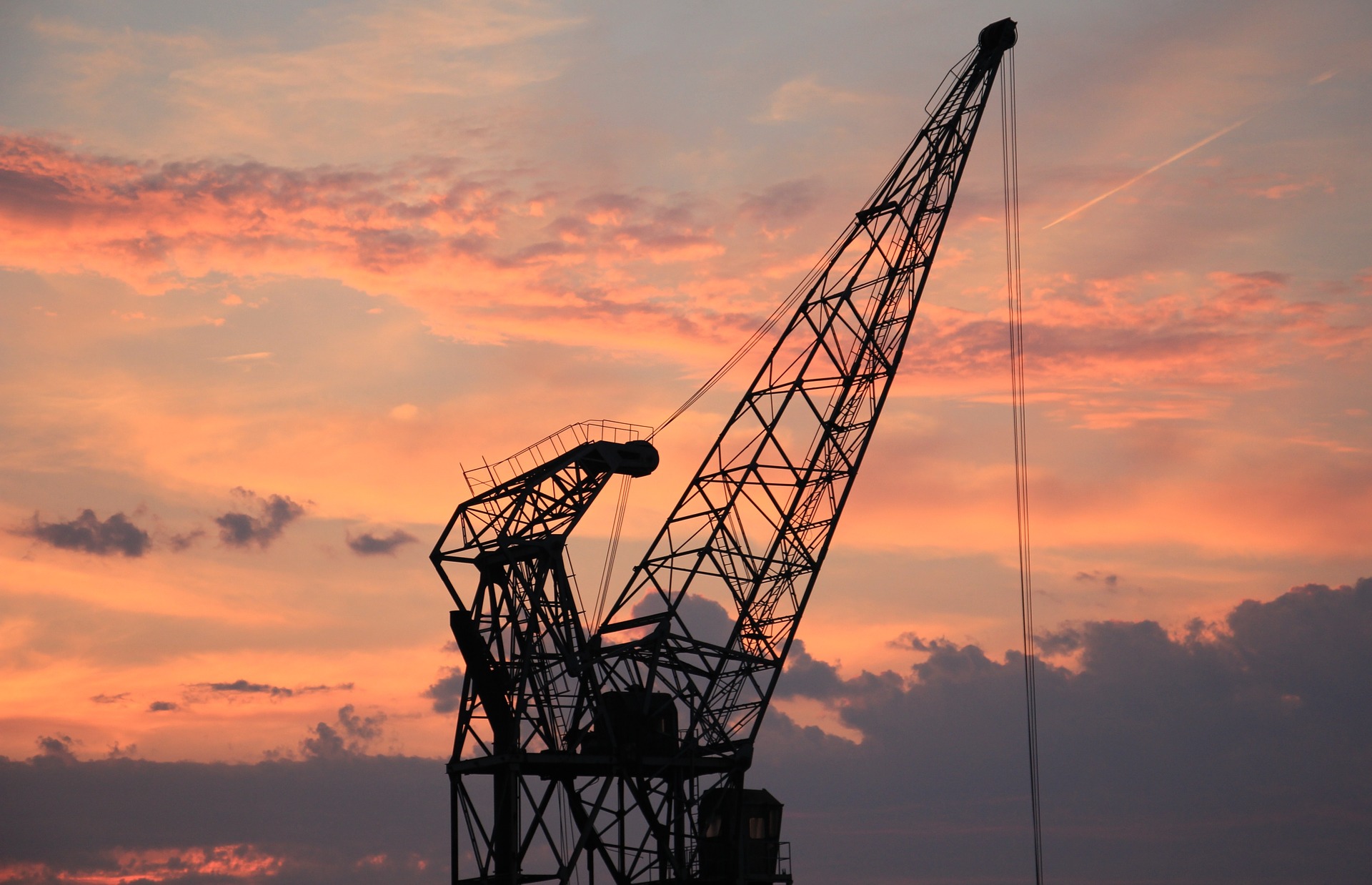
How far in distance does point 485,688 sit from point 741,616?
1211 cm

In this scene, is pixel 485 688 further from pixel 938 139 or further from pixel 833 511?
pixel 938 139

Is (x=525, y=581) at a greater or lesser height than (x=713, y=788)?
greater

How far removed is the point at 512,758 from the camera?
6100cm

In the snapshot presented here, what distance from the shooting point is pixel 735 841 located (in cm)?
6600

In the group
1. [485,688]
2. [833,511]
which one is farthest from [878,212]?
[485,688]

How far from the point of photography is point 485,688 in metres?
63.2

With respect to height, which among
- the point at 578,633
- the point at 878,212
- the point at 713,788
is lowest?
the point at 713,788

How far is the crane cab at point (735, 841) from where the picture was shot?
217 ft

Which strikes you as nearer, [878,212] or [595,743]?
[595,743]

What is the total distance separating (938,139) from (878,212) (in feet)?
15.1

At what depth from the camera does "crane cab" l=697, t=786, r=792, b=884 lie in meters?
66.1

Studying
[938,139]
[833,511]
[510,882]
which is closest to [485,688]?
[510,882]

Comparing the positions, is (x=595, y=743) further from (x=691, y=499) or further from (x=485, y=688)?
(x=691, y=499)

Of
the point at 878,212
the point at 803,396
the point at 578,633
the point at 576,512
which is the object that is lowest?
the point at 578,633
